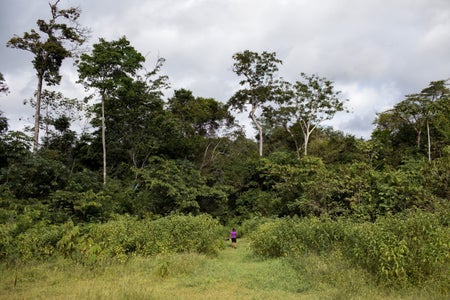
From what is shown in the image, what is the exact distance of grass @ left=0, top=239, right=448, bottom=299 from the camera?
6461mm

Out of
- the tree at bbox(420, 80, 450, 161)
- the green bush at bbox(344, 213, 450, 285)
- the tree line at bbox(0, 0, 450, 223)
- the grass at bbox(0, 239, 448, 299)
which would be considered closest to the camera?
the grass at bbox(0, 239, 448, 299)

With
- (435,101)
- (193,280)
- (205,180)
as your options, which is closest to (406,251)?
(193,280)

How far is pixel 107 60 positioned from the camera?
1725 centimetres

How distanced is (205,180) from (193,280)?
1240cm

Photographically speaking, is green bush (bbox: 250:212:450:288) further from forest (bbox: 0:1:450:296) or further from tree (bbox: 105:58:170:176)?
tree (bbox: 105:58:170:176)

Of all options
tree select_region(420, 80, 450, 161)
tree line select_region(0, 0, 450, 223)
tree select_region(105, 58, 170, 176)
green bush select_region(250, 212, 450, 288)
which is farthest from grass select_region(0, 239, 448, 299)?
tree select_region(420, 80, 450, 161)

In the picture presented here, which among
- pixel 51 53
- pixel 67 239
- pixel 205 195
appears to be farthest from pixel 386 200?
pixel 51 53

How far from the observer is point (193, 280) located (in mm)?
7676

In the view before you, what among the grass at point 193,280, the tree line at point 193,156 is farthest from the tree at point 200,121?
the grass at point 193,280

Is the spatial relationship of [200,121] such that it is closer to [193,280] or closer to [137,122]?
[137,122]

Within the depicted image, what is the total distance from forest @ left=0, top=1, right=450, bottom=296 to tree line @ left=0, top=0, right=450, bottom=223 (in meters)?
0.08

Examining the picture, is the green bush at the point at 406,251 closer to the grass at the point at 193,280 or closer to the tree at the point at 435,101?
the grass at the point at 193,280

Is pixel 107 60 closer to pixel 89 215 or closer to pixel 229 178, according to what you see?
pixel 89 215

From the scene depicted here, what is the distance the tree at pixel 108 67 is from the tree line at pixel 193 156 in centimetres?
6
